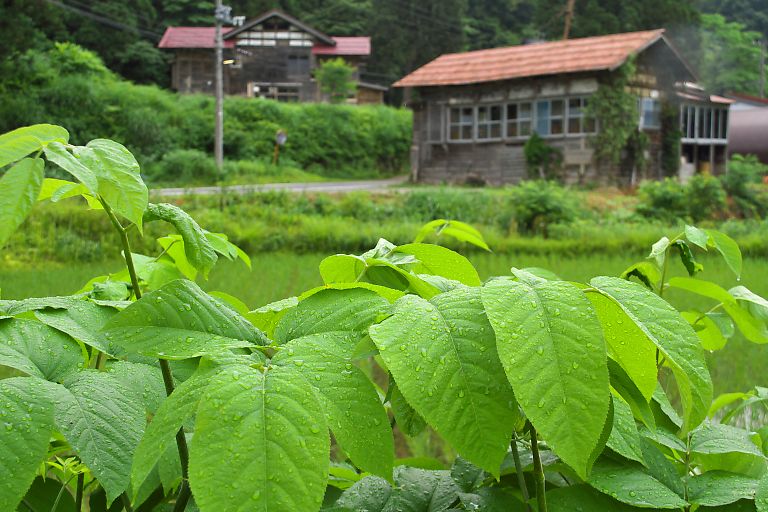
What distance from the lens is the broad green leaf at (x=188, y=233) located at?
45 centimetres

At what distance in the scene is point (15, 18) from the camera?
14.5 metres

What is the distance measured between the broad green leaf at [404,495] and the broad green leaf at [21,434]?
19 cm

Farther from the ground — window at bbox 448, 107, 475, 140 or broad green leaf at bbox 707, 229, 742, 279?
window at bbox 448, 107, 475, 140

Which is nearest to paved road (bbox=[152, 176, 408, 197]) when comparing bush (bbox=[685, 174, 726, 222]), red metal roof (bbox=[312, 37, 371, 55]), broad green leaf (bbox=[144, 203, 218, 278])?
bush (bbox=[685, 174, 726, 222])

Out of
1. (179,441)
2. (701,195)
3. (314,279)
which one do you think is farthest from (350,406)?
(701,195)

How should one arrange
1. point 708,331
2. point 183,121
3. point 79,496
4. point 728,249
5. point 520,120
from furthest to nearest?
Result: point 183,121, point 520,120, point 708,331, point 728,249, point 79,496

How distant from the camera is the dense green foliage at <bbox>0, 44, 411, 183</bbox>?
16.9 m

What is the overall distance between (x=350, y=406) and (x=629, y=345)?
0.15m

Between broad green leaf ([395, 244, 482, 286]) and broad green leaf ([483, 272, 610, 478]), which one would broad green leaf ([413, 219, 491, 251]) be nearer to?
broad green leaf ([395, 244, 482, 286])

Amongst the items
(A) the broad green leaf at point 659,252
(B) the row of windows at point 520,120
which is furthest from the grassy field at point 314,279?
(B) the row of windows at point 520,120

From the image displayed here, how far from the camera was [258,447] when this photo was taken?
0.28m

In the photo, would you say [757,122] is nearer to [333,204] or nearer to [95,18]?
[333,204]

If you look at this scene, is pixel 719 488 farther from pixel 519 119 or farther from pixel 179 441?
pixel 519 119

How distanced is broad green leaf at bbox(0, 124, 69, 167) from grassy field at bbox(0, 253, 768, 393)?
8.28 ft
